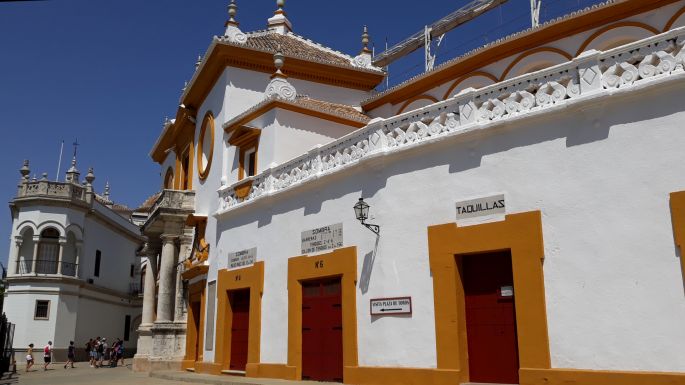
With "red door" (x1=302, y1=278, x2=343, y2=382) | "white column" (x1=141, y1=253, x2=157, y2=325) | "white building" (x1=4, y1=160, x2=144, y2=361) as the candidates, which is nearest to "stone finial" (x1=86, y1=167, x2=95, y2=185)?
"white building" (x1=4, y1=160, x2=144, y2=361)

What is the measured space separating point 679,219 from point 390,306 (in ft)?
15.2

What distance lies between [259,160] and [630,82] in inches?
375

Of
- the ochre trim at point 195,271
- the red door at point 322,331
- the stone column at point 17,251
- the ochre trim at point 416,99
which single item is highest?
the ochre trim at point 416,99

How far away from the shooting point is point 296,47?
1981cm

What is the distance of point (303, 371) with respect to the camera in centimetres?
1201

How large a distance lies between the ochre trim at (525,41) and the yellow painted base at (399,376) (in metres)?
8.20

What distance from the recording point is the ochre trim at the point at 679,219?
7137 millimetres

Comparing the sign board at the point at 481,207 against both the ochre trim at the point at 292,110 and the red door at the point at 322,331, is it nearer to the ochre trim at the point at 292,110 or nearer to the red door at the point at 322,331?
the red door at the point at 322,331

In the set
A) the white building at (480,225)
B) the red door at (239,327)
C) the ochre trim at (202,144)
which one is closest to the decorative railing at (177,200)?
the ochre trim at (202,144)

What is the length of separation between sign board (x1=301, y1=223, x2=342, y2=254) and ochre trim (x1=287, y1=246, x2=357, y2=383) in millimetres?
157

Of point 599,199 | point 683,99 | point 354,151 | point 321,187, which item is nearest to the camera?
point 683,99

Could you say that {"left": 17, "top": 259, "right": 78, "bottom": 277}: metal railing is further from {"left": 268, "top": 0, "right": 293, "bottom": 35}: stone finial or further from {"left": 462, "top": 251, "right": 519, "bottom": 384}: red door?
{"left": 462, "top": 251, "right": 519, "bottom": 384}: red door

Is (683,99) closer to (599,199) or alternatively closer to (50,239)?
(599,199)

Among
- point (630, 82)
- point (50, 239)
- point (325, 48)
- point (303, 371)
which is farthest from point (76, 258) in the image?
point (630, 82)
